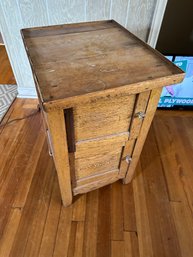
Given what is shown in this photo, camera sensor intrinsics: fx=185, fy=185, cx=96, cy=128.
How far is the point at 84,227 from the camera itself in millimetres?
930

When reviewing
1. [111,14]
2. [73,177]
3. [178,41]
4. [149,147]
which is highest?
[111,14]

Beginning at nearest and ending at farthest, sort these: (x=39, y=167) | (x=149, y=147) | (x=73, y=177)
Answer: (x=73, y=177)
(x=39, y=167)
(x=149, y=147)

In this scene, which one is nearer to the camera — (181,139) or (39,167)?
(39,167)

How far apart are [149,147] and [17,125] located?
1.00 meters

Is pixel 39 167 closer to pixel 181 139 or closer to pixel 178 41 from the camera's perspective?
pixel 181 139

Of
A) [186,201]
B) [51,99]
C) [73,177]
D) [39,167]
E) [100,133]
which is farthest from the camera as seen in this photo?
[39,167]

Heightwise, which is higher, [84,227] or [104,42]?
[104,42]

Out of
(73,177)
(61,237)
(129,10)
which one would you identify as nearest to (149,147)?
(73,177)

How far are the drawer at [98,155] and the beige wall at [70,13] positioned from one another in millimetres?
891

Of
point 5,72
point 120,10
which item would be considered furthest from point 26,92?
point 120,10

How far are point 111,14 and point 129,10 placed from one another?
12 cm

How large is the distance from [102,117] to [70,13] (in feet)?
2.97

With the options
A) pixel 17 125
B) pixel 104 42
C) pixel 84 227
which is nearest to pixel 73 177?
pixel 84 227

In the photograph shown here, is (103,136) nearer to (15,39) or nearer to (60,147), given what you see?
(60,147)
